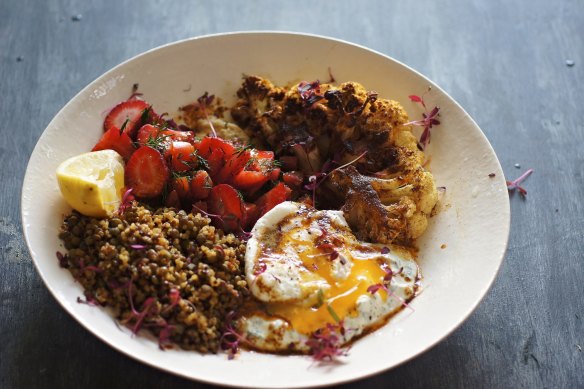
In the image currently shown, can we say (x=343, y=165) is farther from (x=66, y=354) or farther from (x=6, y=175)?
(x=6, y=175)

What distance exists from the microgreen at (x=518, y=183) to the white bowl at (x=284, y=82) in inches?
32.3

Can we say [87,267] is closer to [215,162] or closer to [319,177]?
[215,162]

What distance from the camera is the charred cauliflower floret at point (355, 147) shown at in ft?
13.5

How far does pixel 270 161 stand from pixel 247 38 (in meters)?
1.03

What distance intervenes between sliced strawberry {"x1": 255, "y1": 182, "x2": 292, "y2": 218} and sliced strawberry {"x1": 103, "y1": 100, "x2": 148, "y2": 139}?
98 cm

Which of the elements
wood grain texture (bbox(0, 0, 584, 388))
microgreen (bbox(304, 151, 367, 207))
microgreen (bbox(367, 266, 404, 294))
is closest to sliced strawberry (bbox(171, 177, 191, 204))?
microgreen (bbox(304, 151, 367, 207))

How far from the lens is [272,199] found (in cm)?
426

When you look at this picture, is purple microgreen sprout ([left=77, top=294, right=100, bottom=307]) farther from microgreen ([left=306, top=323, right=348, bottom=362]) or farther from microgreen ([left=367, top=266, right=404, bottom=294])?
microgreen ([left=367, top=266, right=404, bottom=294])

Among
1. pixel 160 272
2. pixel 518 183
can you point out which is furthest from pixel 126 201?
pixel 518 183

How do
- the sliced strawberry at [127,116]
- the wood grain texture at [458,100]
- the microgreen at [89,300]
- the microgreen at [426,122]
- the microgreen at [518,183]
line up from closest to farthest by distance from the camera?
1. the microgreen at [89,300]
2. the wood grain texture at [458,100]
3. the sliced strawberry at [127,116]
4. the microgreen at [426,122]
5. the microgreen at [518,183]

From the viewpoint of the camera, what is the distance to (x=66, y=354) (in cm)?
385

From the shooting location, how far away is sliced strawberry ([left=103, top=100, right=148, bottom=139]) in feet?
14.4

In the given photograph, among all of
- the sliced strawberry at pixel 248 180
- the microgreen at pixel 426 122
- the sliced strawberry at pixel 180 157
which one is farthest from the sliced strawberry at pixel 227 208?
the microgreen at pixel 426 122

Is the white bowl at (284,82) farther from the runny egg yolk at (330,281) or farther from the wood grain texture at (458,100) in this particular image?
the wood grain texture at (458,100)
